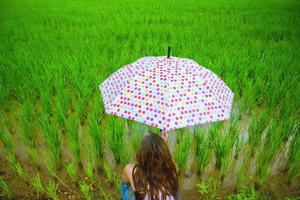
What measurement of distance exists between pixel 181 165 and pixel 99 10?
6.40 meters

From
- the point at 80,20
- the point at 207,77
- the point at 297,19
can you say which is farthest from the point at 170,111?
the point at 297,19

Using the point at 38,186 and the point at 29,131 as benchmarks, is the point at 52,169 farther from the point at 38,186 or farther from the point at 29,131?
the point at 29,131

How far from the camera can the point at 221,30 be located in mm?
5199

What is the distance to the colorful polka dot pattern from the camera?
4.05ft

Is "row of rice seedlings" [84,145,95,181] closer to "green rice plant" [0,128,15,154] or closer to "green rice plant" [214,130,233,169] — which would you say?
"green rice plant" [0,128,15,154]

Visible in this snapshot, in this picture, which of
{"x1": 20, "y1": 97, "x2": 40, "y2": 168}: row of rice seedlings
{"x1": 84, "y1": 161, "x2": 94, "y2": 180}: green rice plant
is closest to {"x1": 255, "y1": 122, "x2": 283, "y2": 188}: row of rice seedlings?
{"x1": 84, "y1": 161, "x2": 94, "y2": 180}: green rice plant

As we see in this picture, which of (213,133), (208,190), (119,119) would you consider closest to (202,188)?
(208,190)

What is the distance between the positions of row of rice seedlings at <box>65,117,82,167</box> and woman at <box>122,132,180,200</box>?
0.89 m

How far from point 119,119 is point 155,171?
112 centimetres

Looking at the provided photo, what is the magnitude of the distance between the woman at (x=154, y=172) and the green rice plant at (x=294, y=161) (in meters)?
1.11

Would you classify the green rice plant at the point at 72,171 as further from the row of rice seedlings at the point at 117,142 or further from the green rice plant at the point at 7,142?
the green rice plant at the point at 7,142

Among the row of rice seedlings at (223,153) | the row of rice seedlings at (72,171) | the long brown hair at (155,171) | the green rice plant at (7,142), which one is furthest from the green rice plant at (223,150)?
the green rice plant at (7,142)

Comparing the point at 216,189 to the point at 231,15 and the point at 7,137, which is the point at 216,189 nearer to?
the point at 7,137

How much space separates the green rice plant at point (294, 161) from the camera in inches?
72.6
